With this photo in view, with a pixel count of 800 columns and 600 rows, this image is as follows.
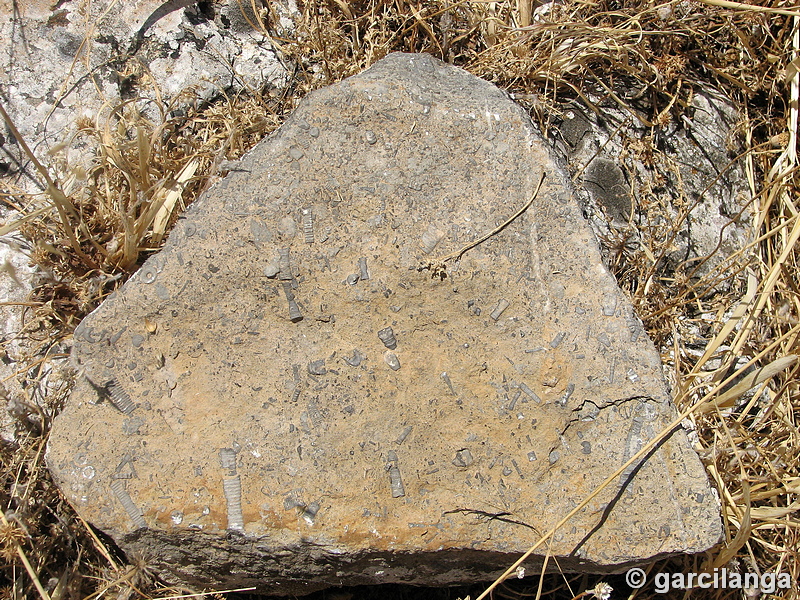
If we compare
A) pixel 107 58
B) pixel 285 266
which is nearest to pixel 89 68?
pixel 107 58

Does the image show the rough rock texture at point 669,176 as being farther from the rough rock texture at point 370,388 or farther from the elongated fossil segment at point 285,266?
the elongated fossil segment at point 285,266

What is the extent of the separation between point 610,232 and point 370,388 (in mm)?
979

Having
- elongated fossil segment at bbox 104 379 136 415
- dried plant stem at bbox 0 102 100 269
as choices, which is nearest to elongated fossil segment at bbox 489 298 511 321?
elongated fossil segment at bbox 104 379 136 415

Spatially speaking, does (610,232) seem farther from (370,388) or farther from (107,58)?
(107,58)

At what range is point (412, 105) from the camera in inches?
68.8

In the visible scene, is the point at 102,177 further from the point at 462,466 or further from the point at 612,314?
the point at 612,314

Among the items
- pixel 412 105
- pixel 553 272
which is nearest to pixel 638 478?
pixel 553 272

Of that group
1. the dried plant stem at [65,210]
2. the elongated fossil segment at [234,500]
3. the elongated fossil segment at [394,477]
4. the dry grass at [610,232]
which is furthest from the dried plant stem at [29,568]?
the elongated fossil segment at [394,477]

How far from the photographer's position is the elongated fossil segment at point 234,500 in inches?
59.4

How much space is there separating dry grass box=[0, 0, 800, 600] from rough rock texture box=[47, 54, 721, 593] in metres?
0.30

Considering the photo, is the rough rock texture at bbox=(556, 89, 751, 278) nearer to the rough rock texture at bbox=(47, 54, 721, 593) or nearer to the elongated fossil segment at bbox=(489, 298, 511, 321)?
the rough rock texture at bbox=(47, 54, 721, 593)

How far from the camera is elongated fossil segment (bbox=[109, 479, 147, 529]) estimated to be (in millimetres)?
1523

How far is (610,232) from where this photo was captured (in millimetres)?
2104

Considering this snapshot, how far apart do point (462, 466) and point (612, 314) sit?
0.51 metres
